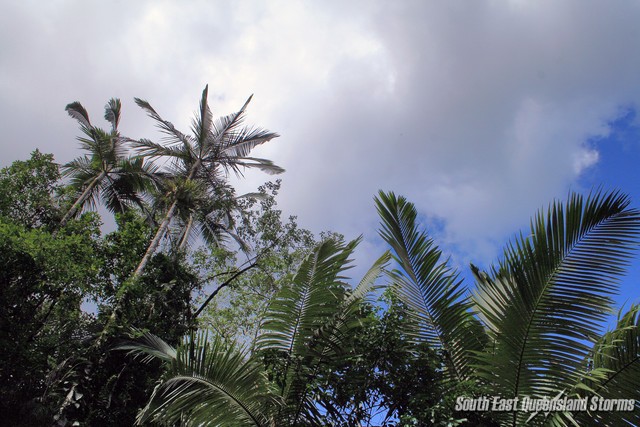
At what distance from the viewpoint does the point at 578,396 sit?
3.15 m

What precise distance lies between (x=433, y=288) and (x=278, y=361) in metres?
1.75

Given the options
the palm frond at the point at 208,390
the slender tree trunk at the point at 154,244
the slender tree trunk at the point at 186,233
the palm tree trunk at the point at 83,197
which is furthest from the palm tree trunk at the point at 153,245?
the palm frond at the point at 208,390

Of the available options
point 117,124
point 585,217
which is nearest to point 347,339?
point 585,217

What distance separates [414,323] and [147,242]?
253 inches

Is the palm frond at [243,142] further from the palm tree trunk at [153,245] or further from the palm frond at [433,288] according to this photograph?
the palm frond at [433,288]

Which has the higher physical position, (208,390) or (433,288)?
(433,288)

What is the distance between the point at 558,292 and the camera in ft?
10.8

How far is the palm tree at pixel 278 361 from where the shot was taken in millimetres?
3832

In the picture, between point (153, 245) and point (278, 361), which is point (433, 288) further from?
point (153, 245)

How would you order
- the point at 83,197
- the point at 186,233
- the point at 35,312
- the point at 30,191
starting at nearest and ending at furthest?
the point at 35,312, the point at 30,191, the point at 83,197, the point at 186,233

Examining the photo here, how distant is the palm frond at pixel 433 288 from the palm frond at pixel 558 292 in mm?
779

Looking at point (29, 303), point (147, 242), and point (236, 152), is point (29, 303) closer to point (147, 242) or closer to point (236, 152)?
point (147, 242)

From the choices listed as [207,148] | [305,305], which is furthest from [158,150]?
[305,305]

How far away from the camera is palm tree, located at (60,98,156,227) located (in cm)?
1177
